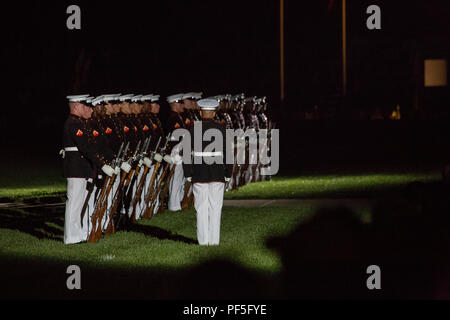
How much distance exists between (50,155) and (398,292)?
100 ft

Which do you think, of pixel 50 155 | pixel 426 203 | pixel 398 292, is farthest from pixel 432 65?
pixel 398 292

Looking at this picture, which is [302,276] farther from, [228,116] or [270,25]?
[270,25]

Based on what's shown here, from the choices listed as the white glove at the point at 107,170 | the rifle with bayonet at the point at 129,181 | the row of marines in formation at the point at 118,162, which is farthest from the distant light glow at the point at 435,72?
the white glove at the point at 107,170

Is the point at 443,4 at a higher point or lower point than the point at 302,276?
higher

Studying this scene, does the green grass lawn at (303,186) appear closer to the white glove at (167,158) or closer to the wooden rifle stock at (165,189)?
A: the wooden rifle stock at (165,189)

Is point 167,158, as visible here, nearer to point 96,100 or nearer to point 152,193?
point 152,193

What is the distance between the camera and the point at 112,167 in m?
16.3

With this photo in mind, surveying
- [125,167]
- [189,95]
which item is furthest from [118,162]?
[189,95]

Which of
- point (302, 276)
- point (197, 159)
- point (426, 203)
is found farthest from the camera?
point (426, 203)

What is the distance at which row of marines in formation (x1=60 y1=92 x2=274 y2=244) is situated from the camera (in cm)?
1566

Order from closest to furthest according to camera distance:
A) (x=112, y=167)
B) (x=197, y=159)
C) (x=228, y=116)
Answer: (x=197, y=159), (x=112, y=167), (x=228, y=116)

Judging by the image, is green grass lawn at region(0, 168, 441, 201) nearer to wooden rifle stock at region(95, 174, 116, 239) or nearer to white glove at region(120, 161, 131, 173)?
white glove at region(120, 161, 131, 173)

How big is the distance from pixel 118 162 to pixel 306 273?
4.71 meters

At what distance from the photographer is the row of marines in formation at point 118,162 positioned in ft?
51.4
